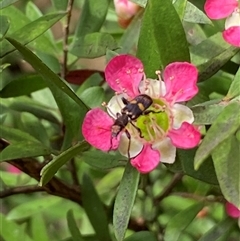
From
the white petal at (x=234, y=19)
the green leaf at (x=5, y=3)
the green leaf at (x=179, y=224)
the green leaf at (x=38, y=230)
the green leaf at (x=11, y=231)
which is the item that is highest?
the green leaf at (x=5, y=3)

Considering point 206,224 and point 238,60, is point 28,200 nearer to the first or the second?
point 206,224

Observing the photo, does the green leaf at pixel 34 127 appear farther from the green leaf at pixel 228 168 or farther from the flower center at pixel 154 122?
the green leaf at pixel 228 168

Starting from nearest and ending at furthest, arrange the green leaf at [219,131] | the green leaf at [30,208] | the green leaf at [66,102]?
the green leaf at [219,131] → the green leaf at [66,102] → the green leaf at [30,208]

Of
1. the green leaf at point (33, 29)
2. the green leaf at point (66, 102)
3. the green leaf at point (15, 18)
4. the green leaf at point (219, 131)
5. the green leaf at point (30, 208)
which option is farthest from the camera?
the green leaf at point (30, 208)

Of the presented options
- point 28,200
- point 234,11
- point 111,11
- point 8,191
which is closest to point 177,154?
point 234,11

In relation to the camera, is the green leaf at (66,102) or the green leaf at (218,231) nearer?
the green leaf at (66,102)

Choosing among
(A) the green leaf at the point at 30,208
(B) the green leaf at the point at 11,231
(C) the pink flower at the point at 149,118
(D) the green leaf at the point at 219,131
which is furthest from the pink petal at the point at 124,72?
(A) the green leaf at the point at 30,208
